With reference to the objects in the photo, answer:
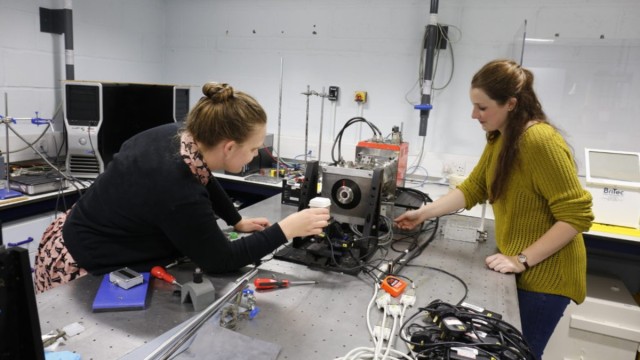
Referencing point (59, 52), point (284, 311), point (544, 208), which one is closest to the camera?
point (284, 311)

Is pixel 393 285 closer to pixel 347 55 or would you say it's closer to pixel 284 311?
pixel 284 311

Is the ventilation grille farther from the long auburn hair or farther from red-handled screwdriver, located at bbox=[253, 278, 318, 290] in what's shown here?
the long auburn hair

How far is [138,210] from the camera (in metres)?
1.12

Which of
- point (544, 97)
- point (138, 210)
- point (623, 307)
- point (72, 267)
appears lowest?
point (623, 307)

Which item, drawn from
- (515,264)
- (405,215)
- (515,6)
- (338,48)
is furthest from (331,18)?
(515,264)

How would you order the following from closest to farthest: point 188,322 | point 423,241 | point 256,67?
1. point 188,322
2. point 423,241
3. point 256,67

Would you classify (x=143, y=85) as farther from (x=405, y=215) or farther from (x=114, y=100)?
(x=405, y=215)

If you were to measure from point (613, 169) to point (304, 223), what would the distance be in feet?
5.98

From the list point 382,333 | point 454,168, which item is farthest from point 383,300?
point 454,168

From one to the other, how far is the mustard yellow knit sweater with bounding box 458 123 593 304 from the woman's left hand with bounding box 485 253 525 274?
33 mm

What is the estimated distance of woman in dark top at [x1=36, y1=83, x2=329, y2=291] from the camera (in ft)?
3.58

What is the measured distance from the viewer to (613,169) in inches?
85.0

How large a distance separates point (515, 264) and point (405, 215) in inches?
17.9

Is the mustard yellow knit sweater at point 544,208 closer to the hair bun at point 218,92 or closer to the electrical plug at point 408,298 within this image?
the electrical plug at point 408,298
